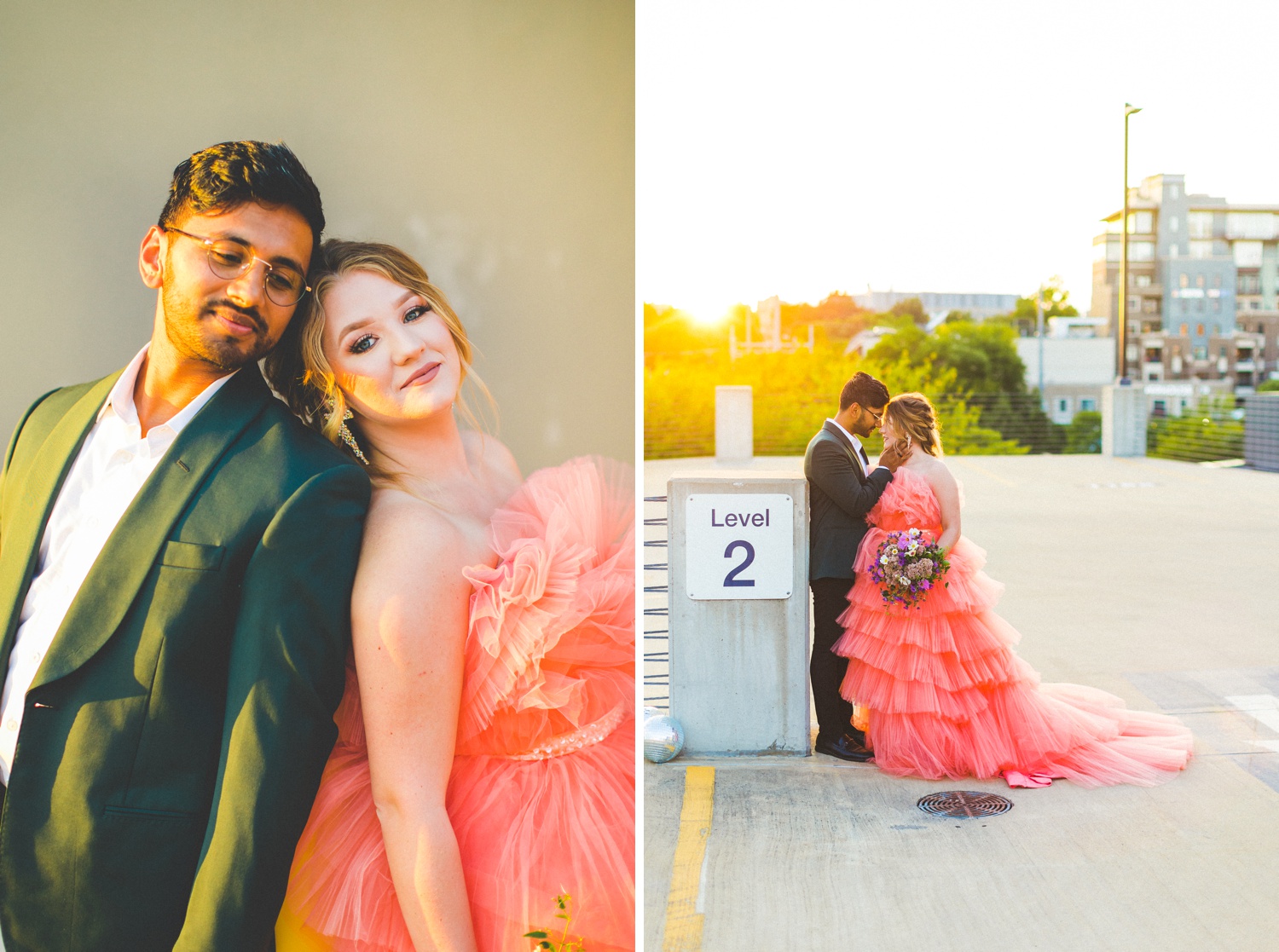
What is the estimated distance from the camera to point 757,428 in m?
20.6

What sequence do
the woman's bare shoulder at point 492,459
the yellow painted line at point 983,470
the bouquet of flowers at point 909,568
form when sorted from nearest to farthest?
the woman's bare shoulder at point 492,459 → the bouquet of flowers at point 909,568 → the yellow painted line at point 983,470

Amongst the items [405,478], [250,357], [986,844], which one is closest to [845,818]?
[986,844]

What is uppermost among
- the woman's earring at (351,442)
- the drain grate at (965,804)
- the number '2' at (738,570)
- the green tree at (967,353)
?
the green tree at (967,353)

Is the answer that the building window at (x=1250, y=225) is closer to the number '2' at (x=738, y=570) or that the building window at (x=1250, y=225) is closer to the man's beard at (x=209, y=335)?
the number '2' at (x=738, y=570)

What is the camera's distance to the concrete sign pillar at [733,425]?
1795cm

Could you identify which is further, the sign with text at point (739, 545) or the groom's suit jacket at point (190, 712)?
the sign with text at point (739, 545)

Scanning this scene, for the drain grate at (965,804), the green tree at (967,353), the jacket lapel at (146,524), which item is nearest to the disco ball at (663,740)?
the drain grate at (965,804)

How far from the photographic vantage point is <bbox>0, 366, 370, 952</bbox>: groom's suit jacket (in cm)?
234

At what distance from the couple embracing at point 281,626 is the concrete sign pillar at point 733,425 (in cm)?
1547

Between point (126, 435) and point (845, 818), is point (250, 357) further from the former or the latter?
point (845, 818)

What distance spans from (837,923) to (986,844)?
857 millimetres

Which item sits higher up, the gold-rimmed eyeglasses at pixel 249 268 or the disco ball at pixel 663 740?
the gold-rimmed eyeglasses at pixel 249 268

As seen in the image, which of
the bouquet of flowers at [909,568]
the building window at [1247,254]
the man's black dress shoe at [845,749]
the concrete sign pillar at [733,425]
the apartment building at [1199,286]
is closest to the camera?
the bouquet of flowers at [909,568]

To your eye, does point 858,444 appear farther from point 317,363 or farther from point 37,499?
point 37,499
